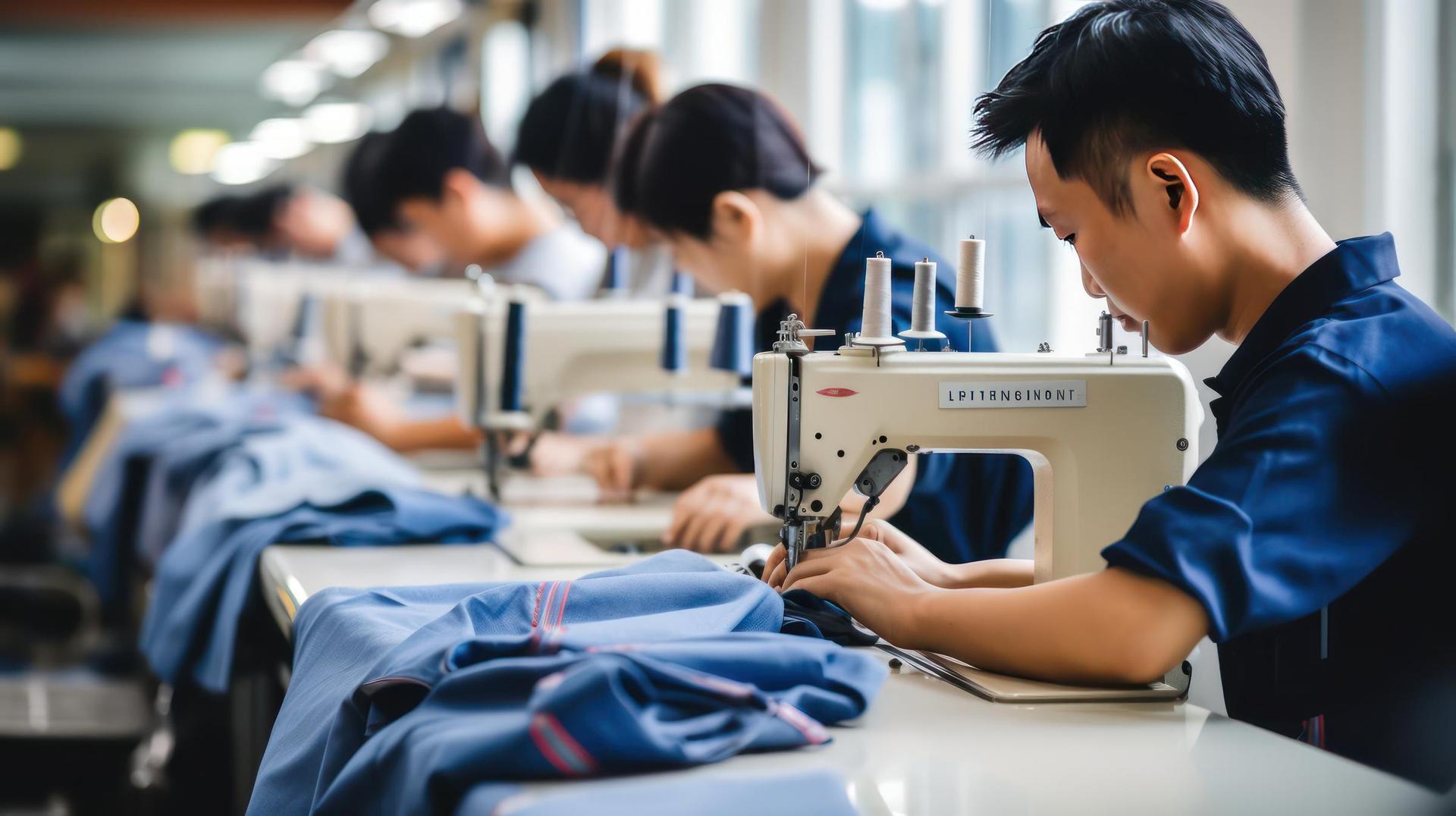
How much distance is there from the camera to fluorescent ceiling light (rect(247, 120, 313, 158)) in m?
10.0

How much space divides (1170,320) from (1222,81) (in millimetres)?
208

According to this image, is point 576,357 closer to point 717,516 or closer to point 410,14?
point 717,516

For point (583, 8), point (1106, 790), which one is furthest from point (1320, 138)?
point (583, 8)

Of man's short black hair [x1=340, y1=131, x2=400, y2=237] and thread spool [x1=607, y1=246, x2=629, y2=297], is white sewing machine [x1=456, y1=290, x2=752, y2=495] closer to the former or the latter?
thread spool [x1=607, y1=246, x2=629, y2=297]

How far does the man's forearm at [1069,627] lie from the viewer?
3.59 feet

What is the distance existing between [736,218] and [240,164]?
10400 millimetres

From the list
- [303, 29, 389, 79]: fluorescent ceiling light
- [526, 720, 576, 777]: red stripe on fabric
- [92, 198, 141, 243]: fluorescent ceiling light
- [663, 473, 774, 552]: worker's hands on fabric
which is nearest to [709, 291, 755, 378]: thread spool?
[663, 473, 774, 552]: worker's hands on fabric

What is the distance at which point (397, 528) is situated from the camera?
6.61 ft

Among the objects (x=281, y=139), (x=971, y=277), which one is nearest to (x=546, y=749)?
(x=971, y=277)

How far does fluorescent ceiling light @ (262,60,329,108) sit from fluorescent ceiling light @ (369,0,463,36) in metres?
1.18

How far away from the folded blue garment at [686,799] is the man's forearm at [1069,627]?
1.04 ft

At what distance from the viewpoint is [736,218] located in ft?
6.75

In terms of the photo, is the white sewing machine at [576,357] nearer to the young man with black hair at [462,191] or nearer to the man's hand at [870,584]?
the man's hand at [870,584]

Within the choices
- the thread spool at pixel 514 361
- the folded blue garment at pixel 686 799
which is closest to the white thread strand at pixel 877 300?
the folded blue garment at pixel 686 799
